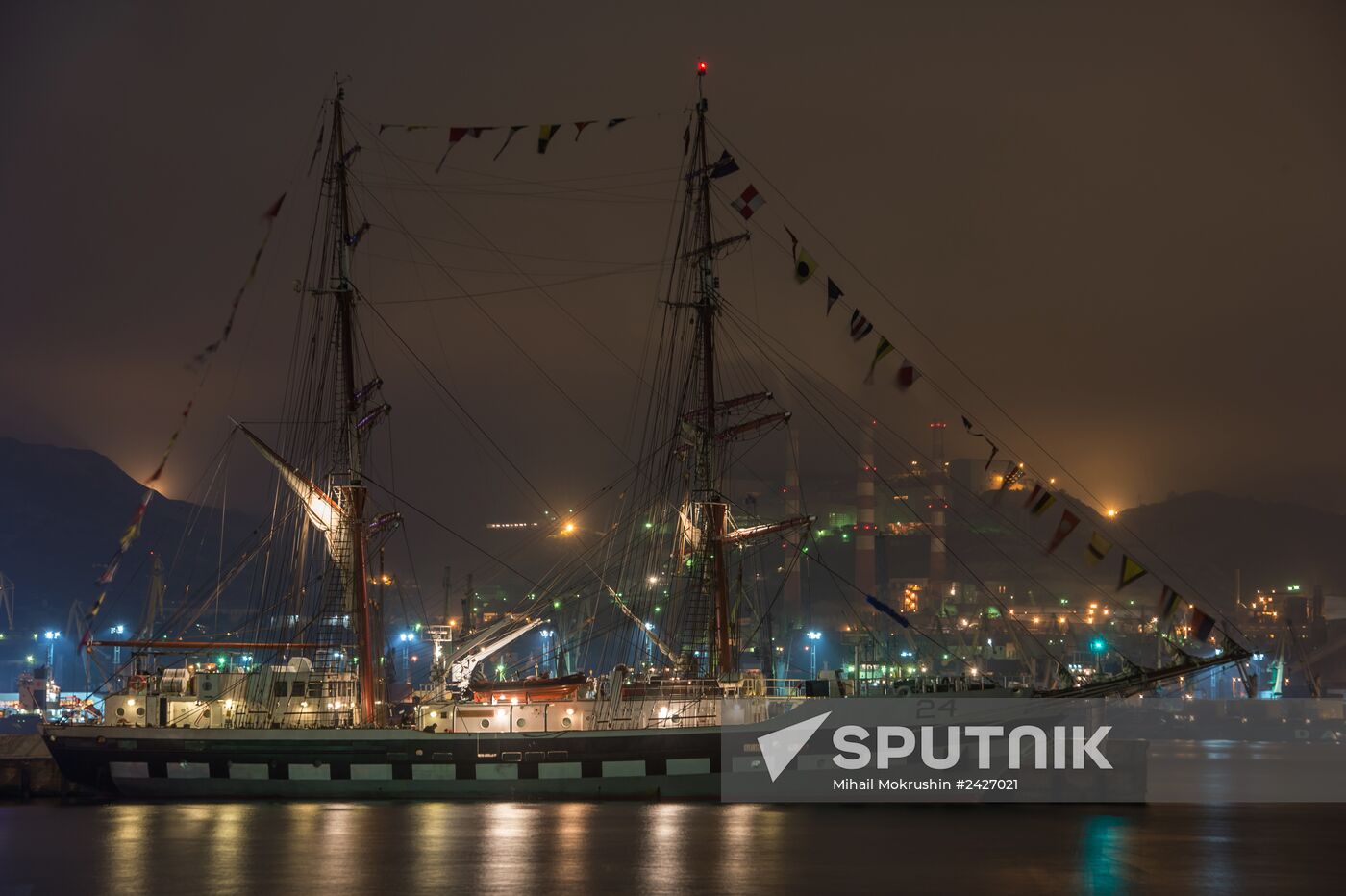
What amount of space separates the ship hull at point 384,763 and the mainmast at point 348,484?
103 inches

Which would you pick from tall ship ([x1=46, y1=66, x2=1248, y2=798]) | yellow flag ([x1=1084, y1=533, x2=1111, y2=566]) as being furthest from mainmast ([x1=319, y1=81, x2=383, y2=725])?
yellow flag ([x1=1084, y1=533, x2=1111, y2=566])

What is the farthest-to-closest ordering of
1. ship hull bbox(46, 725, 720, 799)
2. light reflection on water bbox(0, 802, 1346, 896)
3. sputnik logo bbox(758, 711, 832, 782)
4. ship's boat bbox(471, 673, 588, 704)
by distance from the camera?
ship's boat bbox(471, 673, 588, 704), sputnik logo bbox(758, 711, 832, 782), ship hull bbox(46, 725, 720, 799), light reflection on water bbox(0, 802, 1346, 896)

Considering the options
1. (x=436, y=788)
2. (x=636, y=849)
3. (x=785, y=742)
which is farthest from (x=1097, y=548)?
(x=436, y=788)

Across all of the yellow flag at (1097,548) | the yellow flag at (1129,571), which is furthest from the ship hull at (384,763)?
the yellow flag at (1129,571)

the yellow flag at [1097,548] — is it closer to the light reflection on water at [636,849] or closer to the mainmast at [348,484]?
the light reflection on water at [636,849]

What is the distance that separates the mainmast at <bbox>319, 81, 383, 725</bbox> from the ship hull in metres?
2.62

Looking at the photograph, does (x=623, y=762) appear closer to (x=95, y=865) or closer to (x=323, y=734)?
(x=323, y=734)

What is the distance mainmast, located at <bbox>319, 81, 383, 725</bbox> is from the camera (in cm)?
5544

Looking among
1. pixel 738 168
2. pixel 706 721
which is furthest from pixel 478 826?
pixel 738 168

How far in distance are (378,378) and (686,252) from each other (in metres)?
13.7

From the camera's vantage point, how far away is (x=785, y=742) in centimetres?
5300

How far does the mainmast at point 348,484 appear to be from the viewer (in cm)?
5544

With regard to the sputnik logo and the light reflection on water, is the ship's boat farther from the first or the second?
the sputnik logo

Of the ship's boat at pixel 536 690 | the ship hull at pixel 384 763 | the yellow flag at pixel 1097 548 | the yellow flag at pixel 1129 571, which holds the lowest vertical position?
the ship hull at pixel 384 763
